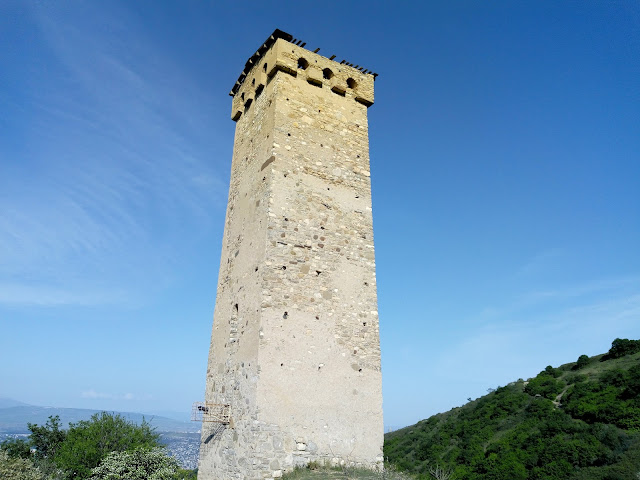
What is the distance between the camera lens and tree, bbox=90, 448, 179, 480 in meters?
9.62

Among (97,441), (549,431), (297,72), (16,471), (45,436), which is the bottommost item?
(45,436)

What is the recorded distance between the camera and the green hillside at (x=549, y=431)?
59.5 feet

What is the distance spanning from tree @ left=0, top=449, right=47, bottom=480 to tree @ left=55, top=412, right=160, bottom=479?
5.48ft

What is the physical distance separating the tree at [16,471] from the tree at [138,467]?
6422 millimetres

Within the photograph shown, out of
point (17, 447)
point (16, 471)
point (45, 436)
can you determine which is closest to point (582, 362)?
point (16, 471)

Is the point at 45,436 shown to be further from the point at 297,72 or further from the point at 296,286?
the point at 297,72

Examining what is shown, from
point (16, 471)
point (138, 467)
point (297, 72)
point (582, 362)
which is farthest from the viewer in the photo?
point (582, 362)

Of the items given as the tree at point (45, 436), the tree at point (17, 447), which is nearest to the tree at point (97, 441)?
the tree at point (17, 447)

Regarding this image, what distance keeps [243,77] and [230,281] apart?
19.5 feet

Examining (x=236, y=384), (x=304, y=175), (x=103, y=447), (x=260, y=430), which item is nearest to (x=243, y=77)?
(x=304, y=175)

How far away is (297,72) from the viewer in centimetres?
1017

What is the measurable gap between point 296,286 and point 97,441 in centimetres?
1557

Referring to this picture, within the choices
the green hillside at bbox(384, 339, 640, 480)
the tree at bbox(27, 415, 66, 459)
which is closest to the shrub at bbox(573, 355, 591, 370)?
the green hillside at bbox(384, 339, 640, 480)

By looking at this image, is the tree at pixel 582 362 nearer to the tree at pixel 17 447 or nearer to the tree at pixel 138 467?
the tree at pixel 138 467
